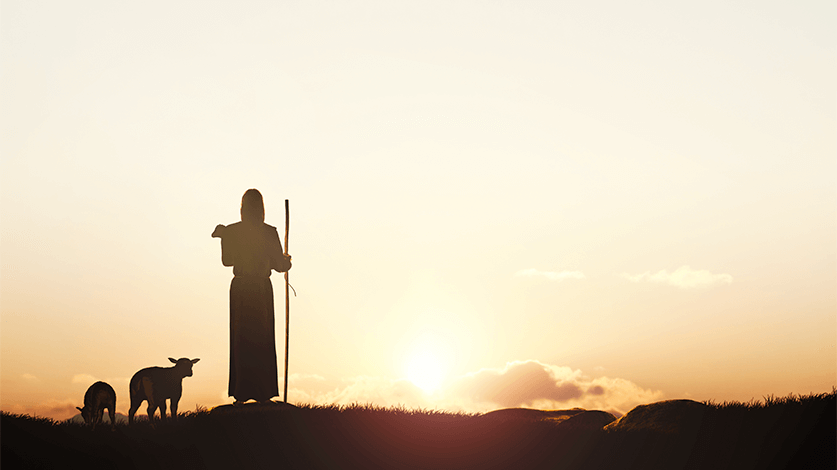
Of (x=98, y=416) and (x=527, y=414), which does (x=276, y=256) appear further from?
(x=527, y=414)

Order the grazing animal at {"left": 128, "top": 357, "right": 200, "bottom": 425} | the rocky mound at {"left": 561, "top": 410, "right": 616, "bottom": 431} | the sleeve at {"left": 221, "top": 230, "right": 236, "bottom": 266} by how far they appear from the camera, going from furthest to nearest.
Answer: the sleeve at {"left": 221, "top": 230, "right": 236, "bottom": 266} → the rocky mound at {"left": 561, "top": 410, "right": 616, "bottom": 431} → the grazing animal at {"left": 128, "top": 357, "right": 200, "bottom": 425}

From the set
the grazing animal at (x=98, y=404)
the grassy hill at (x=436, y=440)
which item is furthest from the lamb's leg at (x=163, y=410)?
the grazing animal at (x=98, y=404)

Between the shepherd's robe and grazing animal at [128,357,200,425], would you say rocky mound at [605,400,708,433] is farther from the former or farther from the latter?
grazing animal at [128,357,200,425]

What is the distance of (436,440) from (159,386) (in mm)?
5634

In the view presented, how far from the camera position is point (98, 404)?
15.5m

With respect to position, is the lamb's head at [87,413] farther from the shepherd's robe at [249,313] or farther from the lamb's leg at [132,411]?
the shepherd's robe at [249,313]

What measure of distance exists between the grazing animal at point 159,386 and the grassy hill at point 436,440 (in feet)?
1.19

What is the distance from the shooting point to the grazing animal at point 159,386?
51.7 feet

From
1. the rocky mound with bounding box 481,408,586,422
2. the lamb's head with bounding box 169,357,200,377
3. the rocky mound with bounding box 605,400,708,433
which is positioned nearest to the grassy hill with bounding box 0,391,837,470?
the rocky mound with bounding box 605,400,708,433

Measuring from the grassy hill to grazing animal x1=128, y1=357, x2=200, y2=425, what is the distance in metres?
0.36

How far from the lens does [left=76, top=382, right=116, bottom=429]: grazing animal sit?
15.5m

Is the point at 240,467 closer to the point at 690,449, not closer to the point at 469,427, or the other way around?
the point at 469,427

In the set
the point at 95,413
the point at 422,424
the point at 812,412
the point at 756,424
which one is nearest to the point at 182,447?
the point at 95,413

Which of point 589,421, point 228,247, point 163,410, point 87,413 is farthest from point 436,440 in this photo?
point 87,413
